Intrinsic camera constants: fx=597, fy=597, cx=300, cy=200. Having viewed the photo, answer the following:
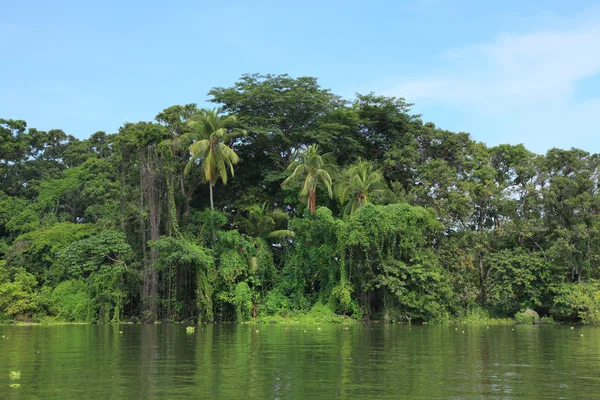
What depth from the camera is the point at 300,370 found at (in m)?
13.4

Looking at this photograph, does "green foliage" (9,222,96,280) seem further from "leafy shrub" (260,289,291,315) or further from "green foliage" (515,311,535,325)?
"green foliage" (515,311,535,325)

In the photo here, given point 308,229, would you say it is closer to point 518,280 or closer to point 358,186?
point 358,186

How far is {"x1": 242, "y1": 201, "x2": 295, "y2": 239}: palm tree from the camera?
4203 centimetres

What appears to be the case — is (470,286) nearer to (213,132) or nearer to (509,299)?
(509,299)

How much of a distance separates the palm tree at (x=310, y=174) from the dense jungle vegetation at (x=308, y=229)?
11cm

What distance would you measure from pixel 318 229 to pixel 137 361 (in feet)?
83.6

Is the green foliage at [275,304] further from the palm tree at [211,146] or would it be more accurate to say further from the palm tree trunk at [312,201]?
the palm tree at [211,146]

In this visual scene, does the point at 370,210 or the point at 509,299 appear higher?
the point at 370,210

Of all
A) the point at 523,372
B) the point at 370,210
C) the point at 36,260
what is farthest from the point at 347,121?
the point at 523,372

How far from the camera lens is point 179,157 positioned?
141 feet

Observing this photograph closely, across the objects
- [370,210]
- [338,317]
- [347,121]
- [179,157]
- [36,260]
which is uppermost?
[347,121]

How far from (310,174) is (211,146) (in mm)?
6882

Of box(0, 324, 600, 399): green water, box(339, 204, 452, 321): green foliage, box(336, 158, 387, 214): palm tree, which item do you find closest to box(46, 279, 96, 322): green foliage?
box(339, 204, 452, 321): green foliage

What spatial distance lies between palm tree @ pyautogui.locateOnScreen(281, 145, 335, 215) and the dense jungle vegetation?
112 millimetres
